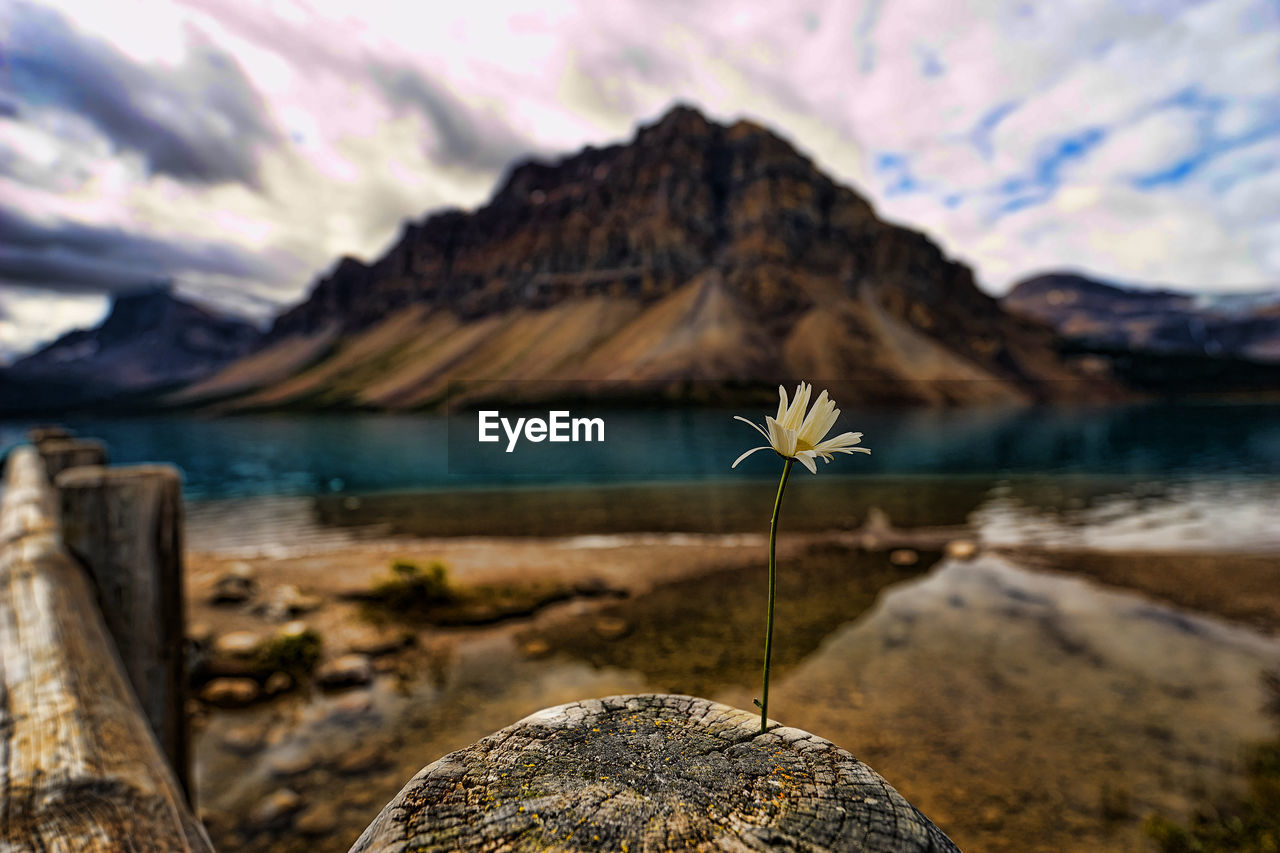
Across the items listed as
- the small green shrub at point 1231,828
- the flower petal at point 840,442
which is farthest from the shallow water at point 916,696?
the flower petal at point 840,442

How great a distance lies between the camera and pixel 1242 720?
7.30 meters

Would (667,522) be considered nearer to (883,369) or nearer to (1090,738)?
(1090,738)

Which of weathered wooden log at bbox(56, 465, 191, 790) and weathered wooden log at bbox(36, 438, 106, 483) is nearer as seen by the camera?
weathered wooden log at bbox(56, 465, 191, 790)

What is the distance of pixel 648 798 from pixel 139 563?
4.04 m

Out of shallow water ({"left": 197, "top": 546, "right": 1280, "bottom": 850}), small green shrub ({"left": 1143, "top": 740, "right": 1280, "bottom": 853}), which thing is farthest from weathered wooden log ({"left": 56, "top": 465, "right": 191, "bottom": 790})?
small green shrub ({"left": 1143, "top": 740, "right": 1280, "bottom": 853})

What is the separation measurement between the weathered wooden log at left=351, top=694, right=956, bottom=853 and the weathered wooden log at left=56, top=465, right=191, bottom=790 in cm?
360

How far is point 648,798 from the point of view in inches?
42.8

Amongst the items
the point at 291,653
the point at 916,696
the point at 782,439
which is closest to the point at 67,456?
the point at 291,653

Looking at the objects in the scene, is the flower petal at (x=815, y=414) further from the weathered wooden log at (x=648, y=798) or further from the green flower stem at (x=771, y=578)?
the weathered wooden log at (x=648, y=798)

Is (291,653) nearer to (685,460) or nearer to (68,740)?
(68,740)

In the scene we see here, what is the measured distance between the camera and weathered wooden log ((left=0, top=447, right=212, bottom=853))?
1.67 meters

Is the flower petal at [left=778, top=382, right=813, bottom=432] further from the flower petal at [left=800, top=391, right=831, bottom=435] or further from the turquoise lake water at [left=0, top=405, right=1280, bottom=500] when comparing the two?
the turquoise lake water at [left=0, top=405, right=1280, bottom=500]

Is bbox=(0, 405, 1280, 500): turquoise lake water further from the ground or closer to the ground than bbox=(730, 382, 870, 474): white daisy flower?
closer to the ground

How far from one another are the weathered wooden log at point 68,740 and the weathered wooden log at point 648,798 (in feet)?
4.64
